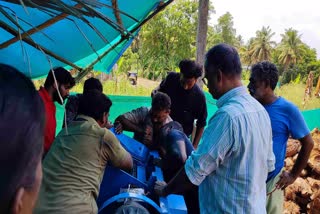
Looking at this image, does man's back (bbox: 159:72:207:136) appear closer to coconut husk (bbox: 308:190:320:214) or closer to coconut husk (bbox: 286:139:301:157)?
coconut husk (bbox: 308:190:320:214)

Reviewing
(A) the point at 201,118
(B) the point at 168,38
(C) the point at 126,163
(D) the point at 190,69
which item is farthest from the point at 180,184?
(B) the point at 168,38

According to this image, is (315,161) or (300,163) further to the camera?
(315,161)

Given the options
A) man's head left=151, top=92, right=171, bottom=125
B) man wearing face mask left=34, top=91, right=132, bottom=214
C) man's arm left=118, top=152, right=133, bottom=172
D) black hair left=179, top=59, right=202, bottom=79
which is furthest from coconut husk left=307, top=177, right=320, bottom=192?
man wearing face mask left=34, top=91, right=132, bottom=214

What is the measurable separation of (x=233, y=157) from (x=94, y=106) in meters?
0.97

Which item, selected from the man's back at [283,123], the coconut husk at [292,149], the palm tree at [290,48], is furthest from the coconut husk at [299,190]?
the palm tree at [290,48]

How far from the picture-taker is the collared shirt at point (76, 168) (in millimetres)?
1889

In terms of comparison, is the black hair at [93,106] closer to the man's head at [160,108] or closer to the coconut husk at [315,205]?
the man's head at [160,108]

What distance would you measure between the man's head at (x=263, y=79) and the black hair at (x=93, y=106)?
109cm

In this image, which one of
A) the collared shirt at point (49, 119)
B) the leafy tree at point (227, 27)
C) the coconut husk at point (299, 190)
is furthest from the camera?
the leafy tree at point (227, 27)

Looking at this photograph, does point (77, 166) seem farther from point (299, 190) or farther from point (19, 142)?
point (299, 190)

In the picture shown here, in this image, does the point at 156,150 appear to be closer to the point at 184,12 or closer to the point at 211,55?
the point at 211,55

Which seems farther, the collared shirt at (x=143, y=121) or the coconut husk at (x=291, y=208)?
the coconut husk at (x=291, y=208)

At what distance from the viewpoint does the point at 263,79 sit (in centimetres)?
244

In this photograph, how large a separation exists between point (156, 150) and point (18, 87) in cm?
240
